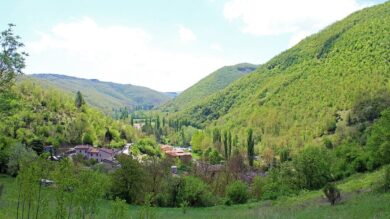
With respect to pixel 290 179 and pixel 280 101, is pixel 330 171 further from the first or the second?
pixel 280 101

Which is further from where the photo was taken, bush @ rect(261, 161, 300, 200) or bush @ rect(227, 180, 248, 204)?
bush @ rect(227, 180, 248, 204)

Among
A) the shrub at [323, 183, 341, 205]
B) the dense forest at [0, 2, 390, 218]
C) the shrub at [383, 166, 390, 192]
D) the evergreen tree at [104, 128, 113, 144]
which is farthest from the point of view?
the evergreen tree at [104, 128, 113, 144]

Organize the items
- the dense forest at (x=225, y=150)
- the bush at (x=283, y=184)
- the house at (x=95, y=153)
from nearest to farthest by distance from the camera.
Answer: the dense forest at (x=225, y=150) → the bush at (x=283, y=184) → the house at (x=95, y=153)

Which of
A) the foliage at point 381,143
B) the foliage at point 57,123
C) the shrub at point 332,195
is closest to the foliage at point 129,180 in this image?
the shrub at point 332,195

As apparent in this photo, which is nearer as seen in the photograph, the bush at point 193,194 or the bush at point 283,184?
the bush at point 193,194

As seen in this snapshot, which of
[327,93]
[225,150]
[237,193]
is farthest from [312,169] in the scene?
[327,93]

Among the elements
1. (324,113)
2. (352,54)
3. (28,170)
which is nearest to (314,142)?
(324,113)

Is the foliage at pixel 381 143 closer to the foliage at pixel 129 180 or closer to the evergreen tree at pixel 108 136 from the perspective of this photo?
the foliage at pixel 129 180

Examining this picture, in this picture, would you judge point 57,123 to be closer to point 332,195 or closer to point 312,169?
point 312,169

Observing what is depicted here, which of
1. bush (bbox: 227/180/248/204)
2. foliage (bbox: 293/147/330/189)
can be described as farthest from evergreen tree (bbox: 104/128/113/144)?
foliage (bbox: 293/147/330/189)

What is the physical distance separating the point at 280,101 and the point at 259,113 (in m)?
11.4

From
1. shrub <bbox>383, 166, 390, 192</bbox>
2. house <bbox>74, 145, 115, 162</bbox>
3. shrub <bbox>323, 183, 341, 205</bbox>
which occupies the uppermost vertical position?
shrub <bbox>383, 166, 390, 192</bbox>

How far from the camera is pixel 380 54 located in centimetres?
16462

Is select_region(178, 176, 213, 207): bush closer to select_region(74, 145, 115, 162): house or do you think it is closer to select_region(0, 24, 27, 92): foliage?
select_region(0, 24, 27, 92): foliage
